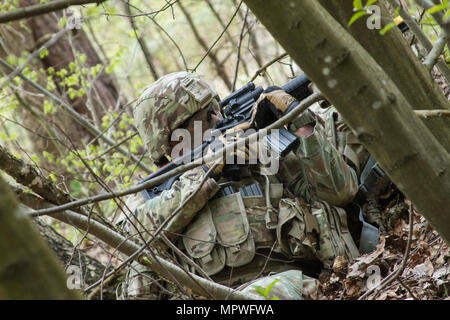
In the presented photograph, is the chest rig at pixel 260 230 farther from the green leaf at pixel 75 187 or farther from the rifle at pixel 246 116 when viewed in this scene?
the green leaf at pixel 75 187

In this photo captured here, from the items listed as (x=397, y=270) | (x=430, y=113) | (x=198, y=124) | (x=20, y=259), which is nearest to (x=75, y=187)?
(x=198, y=124)

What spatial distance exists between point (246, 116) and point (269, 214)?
794 millimetres

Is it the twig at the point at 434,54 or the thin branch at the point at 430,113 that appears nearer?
the thin branch at the point at 430,113

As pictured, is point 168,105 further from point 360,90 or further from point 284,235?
point 360,90

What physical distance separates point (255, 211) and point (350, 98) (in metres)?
2.26

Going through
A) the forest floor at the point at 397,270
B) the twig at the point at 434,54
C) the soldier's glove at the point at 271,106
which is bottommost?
the forest floor at the point at 397,270

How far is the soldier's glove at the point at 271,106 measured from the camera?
3.43 meters

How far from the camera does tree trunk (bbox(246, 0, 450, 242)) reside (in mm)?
1487

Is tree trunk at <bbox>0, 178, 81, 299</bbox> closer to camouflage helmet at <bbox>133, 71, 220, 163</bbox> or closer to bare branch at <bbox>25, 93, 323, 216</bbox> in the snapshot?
bare branch at <bbox>25, 93, 323, 216</bbox>

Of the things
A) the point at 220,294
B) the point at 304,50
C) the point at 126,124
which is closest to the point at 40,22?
the point at 126,124

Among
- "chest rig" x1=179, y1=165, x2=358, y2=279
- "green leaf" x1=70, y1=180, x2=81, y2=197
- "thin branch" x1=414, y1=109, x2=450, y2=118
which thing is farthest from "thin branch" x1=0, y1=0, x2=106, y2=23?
"green leaf" x1=70, y1=180, x2=81, y2=197

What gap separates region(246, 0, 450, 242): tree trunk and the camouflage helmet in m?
2.64

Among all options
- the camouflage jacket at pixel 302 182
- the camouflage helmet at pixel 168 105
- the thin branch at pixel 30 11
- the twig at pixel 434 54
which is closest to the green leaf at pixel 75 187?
the camouflage helmet at pixel 168 105
